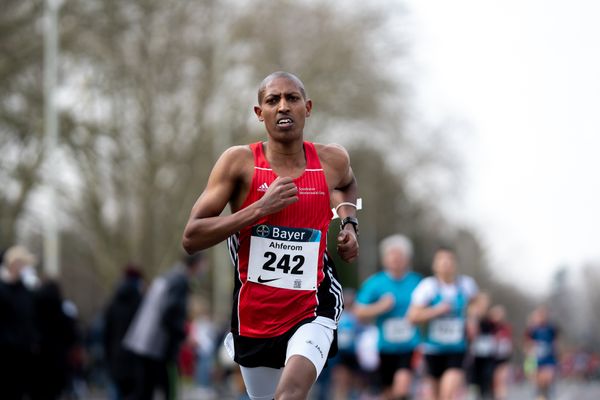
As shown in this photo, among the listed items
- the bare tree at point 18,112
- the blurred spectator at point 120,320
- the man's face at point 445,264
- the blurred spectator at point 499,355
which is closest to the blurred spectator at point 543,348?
the blurred spectator at point 499,355

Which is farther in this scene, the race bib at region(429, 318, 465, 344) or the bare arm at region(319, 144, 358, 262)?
the race bib at region(429, 318, 465, 344)

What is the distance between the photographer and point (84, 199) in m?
42.8

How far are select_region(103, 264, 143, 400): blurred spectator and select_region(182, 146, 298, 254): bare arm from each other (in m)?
7.49

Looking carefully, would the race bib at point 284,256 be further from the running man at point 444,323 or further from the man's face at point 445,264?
the man's face at point 445,264

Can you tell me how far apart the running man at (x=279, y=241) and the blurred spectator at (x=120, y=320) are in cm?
725

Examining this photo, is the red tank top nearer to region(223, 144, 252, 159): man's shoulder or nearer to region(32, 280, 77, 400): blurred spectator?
region(223, 144, 252, 159): man's shoulder

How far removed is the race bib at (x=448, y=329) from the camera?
44.0ft

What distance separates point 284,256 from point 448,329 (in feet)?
22.0

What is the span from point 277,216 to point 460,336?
6856 millimetres

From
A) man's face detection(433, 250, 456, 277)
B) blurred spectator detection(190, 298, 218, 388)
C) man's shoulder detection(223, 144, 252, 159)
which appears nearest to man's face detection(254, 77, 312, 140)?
man's shoulder detection(223, 144, 252, 159)

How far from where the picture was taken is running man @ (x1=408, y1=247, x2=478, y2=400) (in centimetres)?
1337

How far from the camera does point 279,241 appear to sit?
6.99m

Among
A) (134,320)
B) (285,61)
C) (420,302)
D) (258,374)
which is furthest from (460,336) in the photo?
(285,61)

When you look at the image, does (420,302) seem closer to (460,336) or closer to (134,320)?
(460,336)
